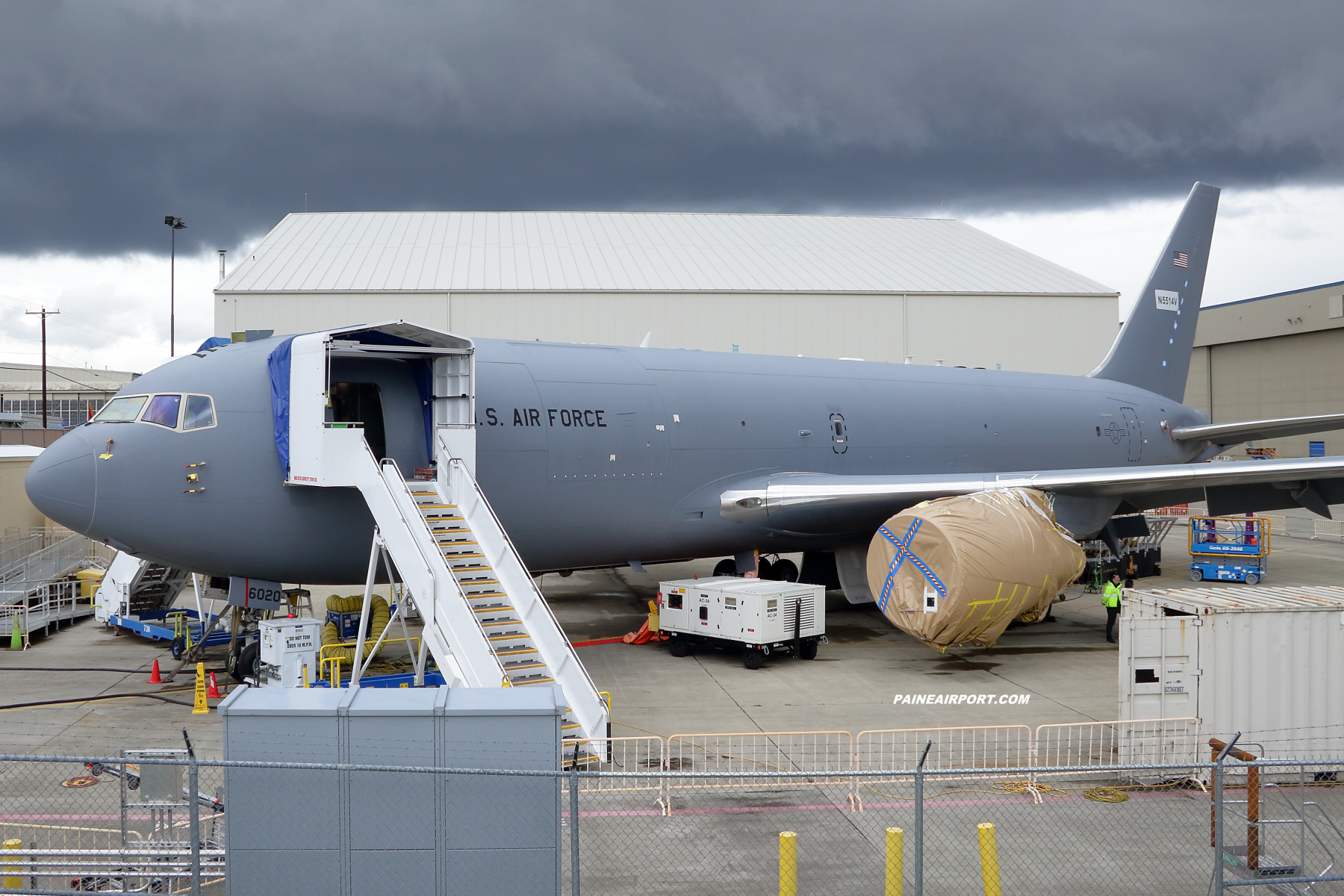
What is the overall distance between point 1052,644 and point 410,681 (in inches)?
439

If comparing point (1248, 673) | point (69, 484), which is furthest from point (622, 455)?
point (1248, 673)

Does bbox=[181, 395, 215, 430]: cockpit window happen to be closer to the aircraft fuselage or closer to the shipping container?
the aircraft fuselage

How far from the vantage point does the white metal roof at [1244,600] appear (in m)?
11.3

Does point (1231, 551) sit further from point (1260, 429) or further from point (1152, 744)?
point (1152, 744)

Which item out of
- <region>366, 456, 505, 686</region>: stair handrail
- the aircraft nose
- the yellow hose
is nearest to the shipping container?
<region>366, 456, 505, 686</region>: stair handrail

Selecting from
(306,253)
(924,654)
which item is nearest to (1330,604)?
(924,654)

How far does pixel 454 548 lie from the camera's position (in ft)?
45.2

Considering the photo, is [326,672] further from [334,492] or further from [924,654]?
[924,654]

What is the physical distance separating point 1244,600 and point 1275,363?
2101 inches

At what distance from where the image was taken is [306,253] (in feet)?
131

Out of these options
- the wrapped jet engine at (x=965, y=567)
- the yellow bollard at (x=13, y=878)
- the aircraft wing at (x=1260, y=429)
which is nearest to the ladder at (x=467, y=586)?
the yellow bollard at (x=13, y=878)

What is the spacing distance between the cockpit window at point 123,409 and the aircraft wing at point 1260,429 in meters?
22.3

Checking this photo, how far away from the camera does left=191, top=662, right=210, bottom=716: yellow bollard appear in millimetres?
14062

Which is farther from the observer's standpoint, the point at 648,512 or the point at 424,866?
the point at 648,512
